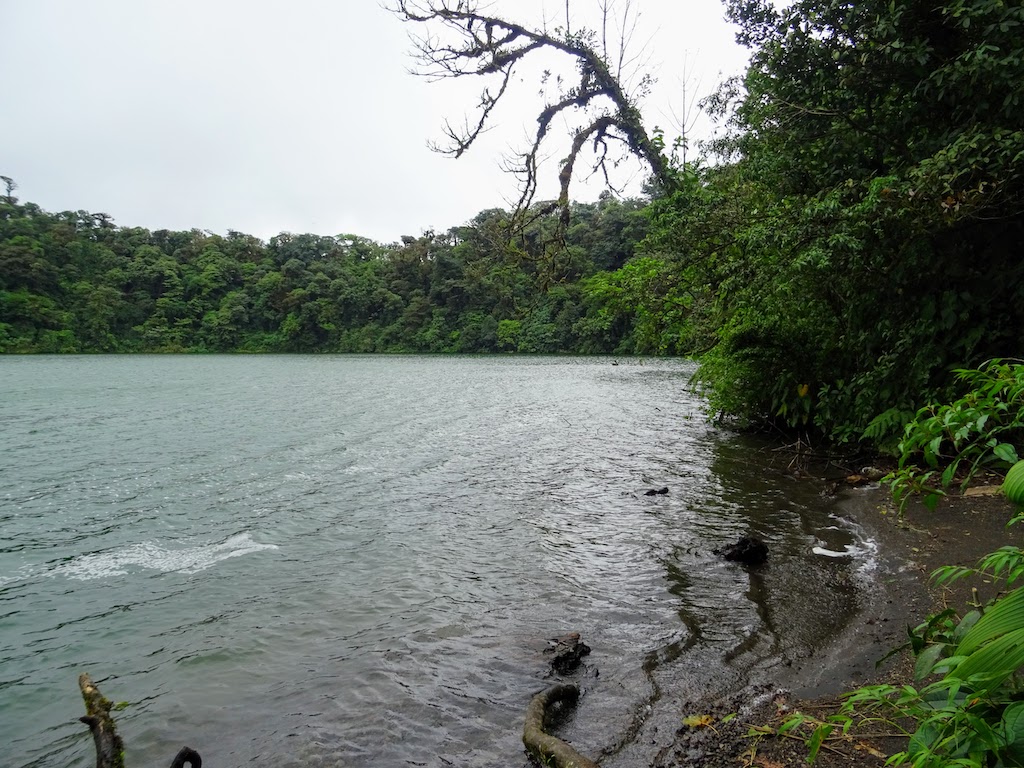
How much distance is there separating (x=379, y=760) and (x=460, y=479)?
1037 cm

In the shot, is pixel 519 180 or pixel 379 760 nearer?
pixel 379 760

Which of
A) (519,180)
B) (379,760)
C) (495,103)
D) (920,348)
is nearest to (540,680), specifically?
(379,760)

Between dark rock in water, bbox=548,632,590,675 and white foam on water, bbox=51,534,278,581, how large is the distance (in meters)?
6.15

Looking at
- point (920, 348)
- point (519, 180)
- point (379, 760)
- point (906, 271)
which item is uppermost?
point (519, 180)

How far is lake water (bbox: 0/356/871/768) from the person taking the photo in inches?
213

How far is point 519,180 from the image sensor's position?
12.6 m

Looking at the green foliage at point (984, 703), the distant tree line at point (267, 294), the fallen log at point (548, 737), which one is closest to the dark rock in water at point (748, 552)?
the fallen log at point (548, 737)

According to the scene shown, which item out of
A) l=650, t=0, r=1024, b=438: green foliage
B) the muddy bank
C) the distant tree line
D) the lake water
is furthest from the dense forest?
the distant tree line

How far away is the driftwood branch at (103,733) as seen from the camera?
11.9ft

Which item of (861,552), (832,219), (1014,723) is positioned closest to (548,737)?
(1014,723)

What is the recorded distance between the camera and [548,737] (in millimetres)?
4535

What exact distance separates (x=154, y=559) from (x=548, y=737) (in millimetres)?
8155

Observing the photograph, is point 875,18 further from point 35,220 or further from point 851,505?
→ point 35,220

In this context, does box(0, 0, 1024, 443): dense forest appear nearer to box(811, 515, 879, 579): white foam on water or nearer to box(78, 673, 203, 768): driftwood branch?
box(811, 515, 879, 579): white foam on water
